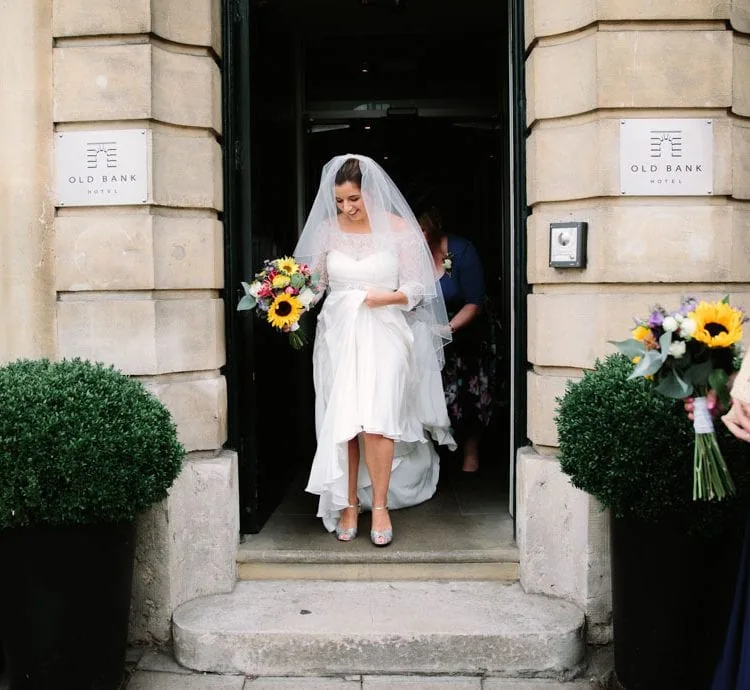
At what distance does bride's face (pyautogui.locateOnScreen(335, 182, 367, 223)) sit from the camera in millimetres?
5125

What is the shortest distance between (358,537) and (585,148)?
2498mm

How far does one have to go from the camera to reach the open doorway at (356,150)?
5129 mm

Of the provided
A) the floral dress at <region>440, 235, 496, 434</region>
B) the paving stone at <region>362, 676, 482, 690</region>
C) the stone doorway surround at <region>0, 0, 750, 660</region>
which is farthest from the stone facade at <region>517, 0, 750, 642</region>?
the floral dress at <region>440, 235, 496, 434</region>

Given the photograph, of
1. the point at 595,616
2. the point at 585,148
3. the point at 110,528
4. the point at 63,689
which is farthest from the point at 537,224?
the point at 63,689

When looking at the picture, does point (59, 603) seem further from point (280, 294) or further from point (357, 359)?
point (357, 359)

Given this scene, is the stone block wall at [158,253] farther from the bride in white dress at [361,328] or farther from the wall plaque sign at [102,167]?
the bride in white dress at [361,328]

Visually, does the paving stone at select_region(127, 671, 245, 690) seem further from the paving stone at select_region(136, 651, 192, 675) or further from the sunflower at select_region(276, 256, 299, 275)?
the sunflower at select_region(276, 256, 299, 275)

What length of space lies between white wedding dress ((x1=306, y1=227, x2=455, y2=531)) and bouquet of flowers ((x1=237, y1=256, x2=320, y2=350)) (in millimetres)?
317

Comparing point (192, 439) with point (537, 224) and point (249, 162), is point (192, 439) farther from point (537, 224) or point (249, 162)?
point (537, 224)

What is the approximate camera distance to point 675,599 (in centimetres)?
356

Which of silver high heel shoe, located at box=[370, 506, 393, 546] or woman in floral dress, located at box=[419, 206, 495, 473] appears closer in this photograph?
silver high heel shoe, located at box=[370, 506, 393, 546]

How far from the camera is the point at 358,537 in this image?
5.13 meters

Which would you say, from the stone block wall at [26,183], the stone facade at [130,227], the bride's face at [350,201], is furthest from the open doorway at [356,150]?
the stone block wall at [26,183]

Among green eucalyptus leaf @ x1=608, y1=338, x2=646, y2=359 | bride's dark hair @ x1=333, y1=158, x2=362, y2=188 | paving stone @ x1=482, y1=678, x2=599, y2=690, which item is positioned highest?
bride's dark hair @ x1=333, y1=158, x2=362, y2=188
